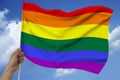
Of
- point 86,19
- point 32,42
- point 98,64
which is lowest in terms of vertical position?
point 98,64

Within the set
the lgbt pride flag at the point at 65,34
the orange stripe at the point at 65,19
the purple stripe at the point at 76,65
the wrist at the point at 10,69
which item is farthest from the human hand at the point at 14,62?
the orange stripe at the point at 65,19

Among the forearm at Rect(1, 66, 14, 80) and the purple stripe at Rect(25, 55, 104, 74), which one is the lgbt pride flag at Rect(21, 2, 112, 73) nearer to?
the purple stripe at Rect(25, 55, 104, 74)

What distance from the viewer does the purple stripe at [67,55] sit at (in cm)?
510

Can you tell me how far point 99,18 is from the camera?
530cm

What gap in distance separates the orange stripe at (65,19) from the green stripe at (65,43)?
255 mm

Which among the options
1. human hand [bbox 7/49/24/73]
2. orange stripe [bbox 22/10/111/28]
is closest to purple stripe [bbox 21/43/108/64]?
orange stripe [bbox 22/10/111/28]

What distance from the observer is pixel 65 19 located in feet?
17.6

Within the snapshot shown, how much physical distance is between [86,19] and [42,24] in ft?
2.25

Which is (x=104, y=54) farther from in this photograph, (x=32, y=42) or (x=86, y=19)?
(x=32, y=42)

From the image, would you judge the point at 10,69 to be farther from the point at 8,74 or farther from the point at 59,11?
the point at 59,11

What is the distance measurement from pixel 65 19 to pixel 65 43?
0.38 m

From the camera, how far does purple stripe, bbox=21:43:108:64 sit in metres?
5.10

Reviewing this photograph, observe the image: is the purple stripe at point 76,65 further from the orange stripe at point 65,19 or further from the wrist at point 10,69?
the wrist at point 10,69

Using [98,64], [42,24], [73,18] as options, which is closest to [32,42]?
[42,24]
